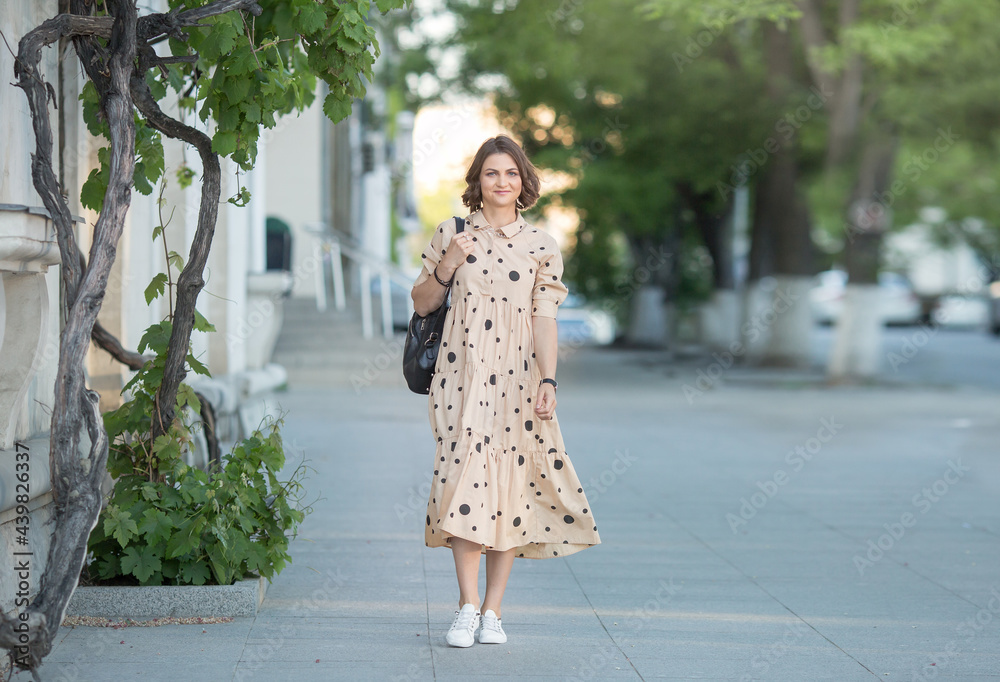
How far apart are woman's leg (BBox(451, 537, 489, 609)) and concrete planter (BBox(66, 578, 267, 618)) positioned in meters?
0.91

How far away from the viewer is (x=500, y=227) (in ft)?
14.2

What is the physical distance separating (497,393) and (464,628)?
0.88 metres

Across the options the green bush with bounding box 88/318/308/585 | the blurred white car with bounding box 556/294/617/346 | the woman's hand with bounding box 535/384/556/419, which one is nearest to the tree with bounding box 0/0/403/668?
the green bush with bounding box 88/318/308/585

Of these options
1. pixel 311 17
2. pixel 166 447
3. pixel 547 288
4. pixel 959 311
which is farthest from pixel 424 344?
pixel 959 311

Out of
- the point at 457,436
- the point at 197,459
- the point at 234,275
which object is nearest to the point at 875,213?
the point at 234,275

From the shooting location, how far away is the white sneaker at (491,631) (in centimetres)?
425

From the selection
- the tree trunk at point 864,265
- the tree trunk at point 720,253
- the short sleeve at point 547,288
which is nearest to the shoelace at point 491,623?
the short sleeve at point 547,288

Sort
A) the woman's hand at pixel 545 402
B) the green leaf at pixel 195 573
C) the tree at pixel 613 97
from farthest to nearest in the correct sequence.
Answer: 1. the tree at pixel 613 97
2. the green leaf at pixel 195 573
3. the woman's hand at pixel 545 402

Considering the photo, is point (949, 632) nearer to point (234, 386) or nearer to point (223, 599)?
point (223, 599)

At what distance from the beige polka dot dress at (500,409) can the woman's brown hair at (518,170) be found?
0.41ft

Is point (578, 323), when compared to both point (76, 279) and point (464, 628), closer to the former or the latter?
point (464, 628)

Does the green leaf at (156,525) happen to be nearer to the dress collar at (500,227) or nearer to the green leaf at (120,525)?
the green leaf at (120,525)

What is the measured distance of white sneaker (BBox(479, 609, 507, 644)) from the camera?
4.25 meters

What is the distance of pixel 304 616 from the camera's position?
15.1 ft
